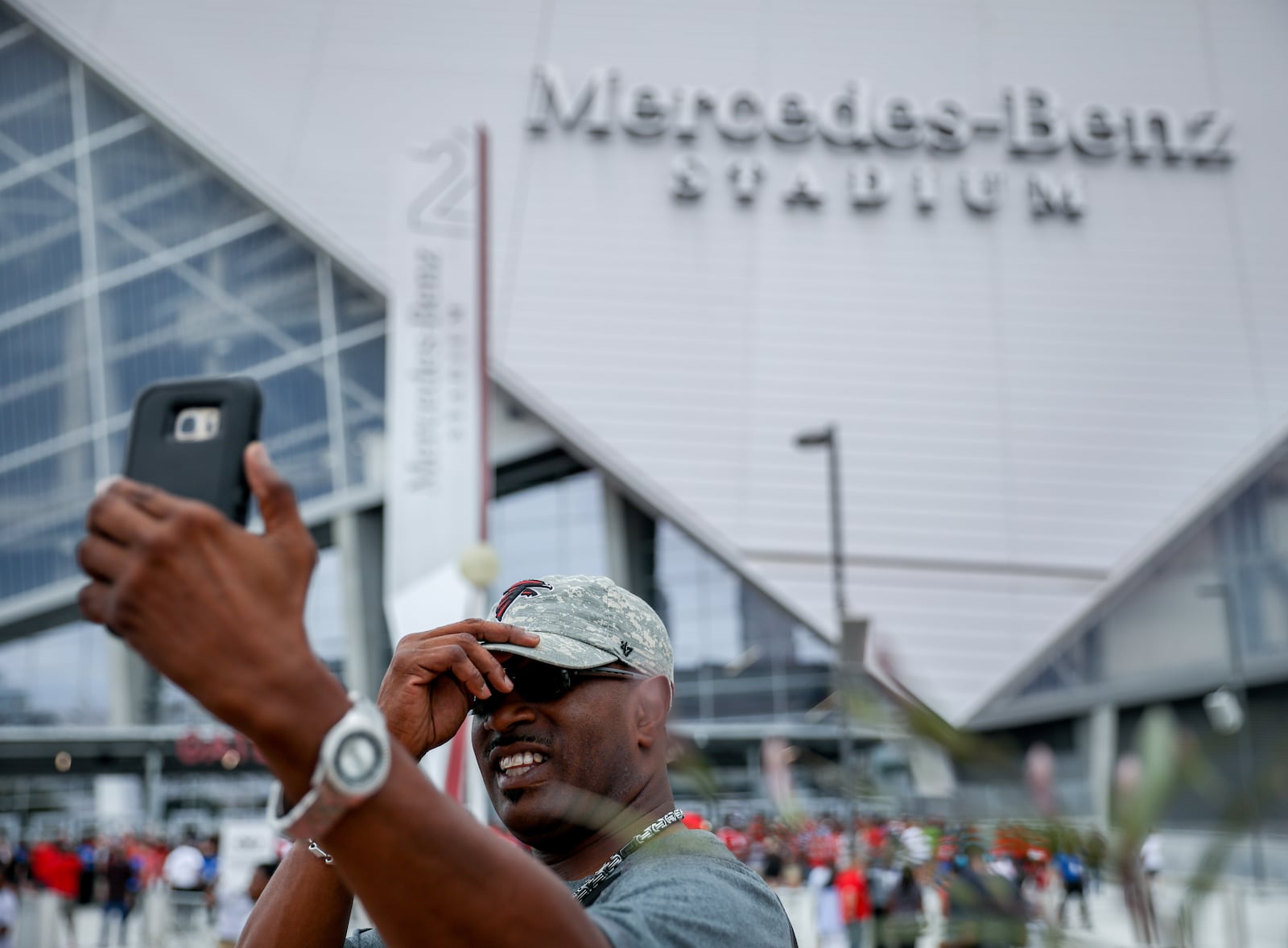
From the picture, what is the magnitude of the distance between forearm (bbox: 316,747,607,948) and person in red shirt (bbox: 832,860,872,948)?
881cm

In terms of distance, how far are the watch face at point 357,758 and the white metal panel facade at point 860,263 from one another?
23.5 m

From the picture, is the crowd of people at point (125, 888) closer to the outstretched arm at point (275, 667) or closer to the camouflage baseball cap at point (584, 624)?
the camouflage baseball cap at point (584, 624)

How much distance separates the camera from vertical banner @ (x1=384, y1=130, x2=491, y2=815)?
1673 cm

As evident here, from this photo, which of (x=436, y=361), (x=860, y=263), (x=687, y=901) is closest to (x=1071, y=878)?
(x=687, y=901)

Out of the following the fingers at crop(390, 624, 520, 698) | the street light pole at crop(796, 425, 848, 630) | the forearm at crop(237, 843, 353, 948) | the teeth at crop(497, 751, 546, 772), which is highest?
the street light pole at crop(796, 425, 848, 630)

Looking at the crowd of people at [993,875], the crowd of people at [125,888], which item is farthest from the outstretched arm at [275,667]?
the crowd of people at [125,888]

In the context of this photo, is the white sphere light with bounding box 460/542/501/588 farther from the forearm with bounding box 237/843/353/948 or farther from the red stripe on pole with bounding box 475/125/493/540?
the forearm with bounding box 237/843/353/948

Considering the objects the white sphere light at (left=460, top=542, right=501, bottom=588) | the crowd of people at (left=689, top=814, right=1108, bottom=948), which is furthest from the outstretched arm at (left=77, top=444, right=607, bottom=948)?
the white sphere light at (left=460, top=542, right=501, bottom=588)

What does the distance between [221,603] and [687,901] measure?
634 mm

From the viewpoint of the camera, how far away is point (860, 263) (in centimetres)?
2623

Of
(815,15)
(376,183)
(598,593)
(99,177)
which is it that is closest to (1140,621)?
(815,15)

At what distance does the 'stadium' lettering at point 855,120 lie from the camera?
27.0 m

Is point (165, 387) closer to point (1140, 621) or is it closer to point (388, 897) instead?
point (388, 897)

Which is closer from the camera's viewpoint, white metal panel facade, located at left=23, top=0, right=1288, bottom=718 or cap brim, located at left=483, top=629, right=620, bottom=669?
cap brim, located at left=483, top=629, right=620, bottom=669
